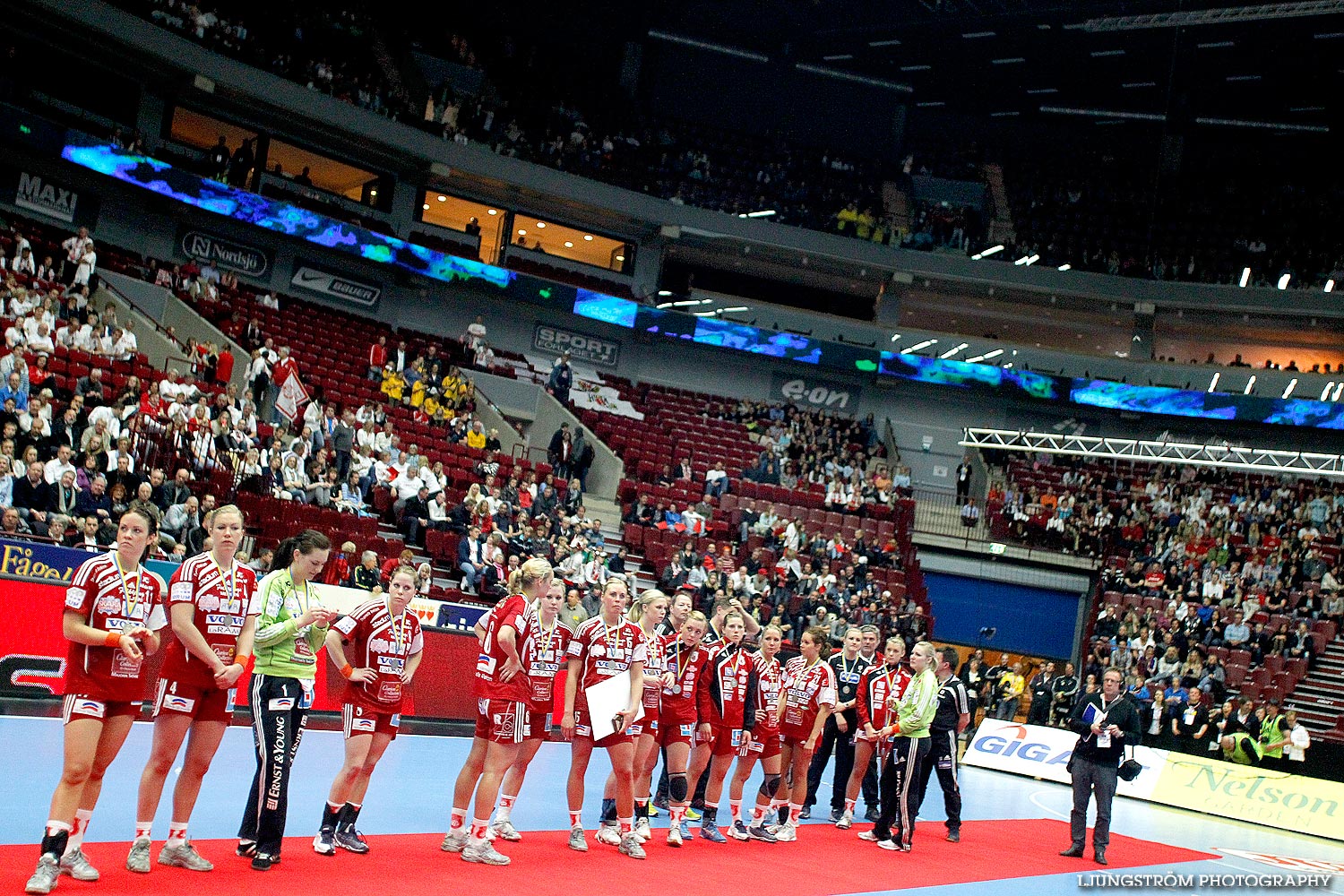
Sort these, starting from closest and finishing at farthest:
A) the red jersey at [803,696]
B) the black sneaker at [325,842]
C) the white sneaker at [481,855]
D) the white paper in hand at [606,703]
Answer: the black sneaker at [325,842] < the white sneaker at [481,855] < the white paper in hand at [606,703] < the red jersey at [803,696]

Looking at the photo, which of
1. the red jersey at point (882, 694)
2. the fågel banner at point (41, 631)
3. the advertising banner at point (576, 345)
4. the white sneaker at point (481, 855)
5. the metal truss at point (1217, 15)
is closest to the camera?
the white sneaker at point (481, 855)

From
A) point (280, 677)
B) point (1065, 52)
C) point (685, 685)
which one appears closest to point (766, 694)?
point (685, 685)

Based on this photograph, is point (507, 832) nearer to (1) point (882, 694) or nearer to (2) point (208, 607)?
(2) point (208, 607)

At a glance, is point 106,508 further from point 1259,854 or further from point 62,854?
point 1259,854

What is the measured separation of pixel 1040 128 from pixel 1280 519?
17266 mm

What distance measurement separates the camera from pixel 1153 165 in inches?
1519

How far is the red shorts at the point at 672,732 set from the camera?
9.05 metres

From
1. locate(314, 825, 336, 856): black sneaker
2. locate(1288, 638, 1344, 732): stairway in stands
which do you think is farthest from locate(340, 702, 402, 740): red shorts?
locate(1288, 638, 1344, 732): stairway in stands

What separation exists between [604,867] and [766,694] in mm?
2631

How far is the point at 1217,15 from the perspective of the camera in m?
28.1

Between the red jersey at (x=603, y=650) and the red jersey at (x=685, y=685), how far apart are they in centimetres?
88

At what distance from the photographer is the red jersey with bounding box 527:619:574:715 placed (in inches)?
299

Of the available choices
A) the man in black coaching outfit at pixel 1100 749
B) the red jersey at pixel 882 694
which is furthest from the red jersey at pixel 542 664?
the man in black coaching outfit at pixel 1100 749

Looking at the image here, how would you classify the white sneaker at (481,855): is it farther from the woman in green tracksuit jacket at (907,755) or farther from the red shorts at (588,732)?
the woman in green tracksuit jacket at (907,755)
